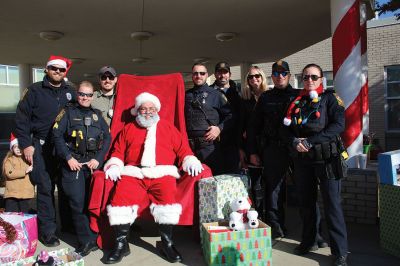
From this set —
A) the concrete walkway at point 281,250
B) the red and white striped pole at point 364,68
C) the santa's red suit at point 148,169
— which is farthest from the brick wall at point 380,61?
the santa's red suit at point 148,169

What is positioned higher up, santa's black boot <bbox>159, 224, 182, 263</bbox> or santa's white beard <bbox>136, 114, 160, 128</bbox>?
santa's white beard <bbox>136, 114, 160, 128</bbox>

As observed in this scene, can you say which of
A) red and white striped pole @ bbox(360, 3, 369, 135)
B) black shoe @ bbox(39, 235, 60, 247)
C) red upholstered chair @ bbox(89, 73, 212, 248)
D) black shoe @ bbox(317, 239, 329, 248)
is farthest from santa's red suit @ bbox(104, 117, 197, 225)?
red and white striped pole @ bbox(360, 3, 369, 135)

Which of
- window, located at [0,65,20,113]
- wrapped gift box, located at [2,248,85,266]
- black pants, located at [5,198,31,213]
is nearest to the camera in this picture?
wrapped gift box, located at [2,248,85,266]

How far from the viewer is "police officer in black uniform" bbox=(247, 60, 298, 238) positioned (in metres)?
3.37

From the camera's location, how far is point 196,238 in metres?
3.59

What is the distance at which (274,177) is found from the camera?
3.43m

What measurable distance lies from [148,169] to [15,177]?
1390 mm

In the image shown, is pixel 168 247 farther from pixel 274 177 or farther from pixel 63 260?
pixel 274 177

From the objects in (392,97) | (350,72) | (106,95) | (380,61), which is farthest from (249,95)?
(392,97)

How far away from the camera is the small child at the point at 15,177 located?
11.8 feet

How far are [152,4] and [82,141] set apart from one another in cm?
305

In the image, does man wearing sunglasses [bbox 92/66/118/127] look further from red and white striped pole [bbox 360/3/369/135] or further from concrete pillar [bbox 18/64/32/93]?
concrete pillar [bbox 18/64/32/93]

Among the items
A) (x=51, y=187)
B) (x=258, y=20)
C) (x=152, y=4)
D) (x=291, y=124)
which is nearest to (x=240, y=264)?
(x=291, y=124)

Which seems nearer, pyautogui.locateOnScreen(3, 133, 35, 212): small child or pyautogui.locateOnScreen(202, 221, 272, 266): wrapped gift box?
pyautogui.locateOnScreen(202, 221, 272, 266): wrapped gift box
